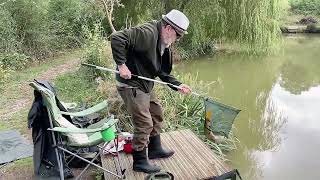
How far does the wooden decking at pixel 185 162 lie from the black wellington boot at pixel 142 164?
5 cm

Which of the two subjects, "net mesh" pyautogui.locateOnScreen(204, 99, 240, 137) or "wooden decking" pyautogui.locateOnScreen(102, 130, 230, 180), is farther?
"net mesh" pyautogui.locateOnScreen(204, 99, 240, 137)

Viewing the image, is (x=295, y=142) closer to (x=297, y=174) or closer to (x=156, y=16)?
(x=297, y=174)

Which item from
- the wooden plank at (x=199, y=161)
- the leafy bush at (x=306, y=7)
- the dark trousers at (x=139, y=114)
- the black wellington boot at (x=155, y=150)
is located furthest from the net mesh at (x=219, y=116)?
the leafy bush at (x=306, y=7)

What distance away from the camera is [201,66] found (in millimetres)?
11180

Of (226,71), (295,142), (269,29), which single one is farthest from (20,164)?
(269,29)

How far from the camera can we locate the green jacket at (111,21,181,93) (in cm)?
297

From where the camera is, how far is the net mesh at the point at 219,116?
14.2 feet

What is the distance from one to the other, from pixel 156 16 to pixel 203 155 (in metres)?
7.97

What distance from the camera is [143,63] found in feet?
10.5

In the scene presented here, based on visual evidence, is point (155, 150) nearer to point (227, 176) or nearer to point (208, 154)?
point (208, 154)

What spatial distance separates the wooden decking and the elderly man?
17 centimetres

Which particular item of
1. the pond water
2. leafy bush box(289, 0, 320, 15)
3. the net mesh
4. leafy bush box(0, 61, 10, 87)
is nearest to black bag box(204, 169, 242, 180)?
the net mesh

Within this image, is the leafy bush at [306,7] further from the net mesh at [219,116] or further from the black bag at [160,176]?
the black bag at [160,176]

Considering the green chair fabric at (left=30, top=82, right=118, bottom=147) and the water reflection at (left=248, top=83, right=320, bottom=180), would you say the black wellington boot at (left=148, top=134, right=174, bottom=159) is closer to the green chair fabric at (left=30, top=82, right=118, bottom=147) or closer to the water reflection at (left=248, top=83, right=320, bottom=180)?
the green chair fabric at (left=30, top=82, right=118, bottom=147)
